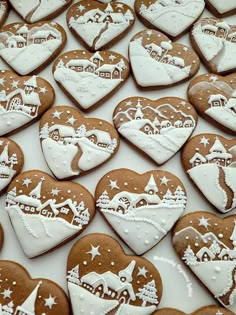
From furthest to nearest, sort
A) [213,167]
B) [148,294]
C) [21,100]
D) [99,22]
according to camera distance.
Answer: [99,22] → [21,100] → [213,167] → [148,294]

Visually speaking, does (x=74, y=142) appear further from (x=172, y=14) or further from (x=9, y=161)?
(x=172, y=14)

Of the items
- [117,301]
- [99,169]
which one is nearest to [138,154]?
[99,169]

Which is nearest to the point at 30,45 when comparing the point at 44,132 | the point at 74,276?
the point at 44,132

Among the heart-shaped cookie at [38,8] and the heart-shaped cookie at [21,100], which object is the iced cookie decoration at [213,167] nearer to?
the heart-shaped cookie at [21,100]

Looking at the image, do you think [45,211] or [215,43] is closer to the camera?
[45,211]

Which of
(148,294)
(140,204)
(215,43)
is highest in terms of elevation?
(215,43)

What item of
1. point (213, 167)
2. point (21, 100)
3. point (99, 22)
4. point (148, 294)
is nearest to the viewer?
point (148, 294)

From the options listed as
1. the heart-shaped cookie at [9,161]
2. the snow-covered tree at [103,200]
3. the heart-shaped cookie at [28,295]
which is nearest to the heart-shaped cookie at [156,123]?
the snow-covered tree at [103,200]
